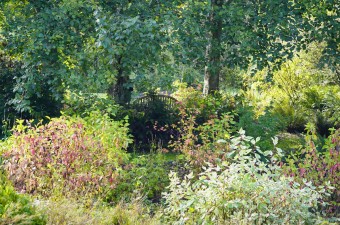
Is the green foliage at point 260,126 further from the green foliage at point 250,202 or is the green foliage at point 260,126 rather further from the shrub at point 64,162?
the green foliage at point 250,202

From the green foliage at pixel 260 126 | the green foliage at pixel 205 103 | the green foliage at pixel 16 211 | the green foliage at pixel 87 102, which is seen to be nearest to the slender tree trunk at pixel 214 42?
the green foliage at pixel 205 103

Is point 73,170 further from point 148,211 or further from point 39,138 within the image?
point 148,211

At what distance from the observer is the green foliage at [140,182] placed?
19.8 feet

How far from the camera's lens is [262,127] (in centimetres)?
876

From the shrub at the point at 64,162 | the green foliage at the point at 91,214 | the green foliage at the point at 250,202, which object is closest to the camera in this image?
the green foliage at the point at 91,214

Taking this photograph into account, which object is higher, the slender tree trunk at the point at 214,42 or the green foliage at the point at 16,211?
the slender tree trunk at the point at 214,42

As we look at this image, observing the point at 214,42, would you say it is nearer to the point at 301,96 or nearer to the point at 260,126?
the point at 260,126

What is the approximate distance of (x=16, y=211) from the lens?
3.50 metres

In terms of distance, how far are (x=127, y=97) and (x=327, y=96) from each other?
5428 mm

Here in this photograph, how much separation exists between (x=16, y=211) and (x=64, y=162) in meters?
2.28

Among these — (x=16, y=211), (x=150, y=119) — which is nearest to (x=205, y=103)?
(x=150, y=119)

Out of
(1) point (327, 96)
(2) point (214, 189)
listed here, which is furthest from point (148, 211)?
(1) point (327, 96)

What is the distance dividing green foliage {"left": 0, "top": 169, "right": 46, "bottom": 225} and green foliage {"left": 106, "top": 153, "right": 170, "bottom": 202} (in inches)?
80.7

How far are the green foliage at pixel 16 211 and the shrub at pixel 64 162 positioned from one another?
173 cm
